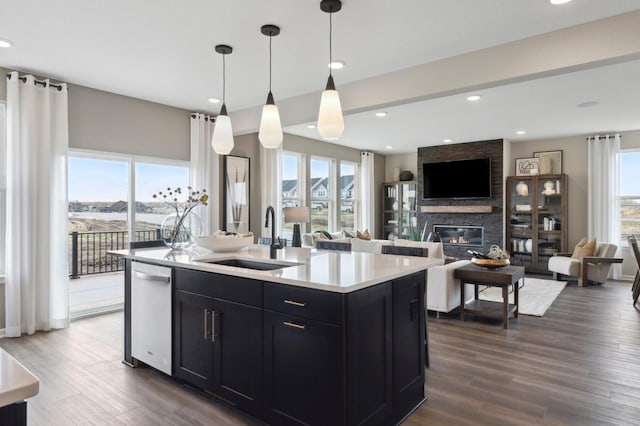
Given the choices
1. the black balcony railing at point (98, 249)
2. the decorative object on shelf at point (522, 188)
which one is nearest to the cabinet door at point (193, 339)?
the black balcony railing at point (98, 249)

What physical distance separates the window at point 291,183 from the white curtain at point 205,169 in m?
1.86

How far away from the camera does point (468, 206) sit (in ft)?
27.5

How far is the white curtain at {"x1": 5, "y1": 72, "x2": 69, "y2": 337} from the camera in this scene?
395 cm

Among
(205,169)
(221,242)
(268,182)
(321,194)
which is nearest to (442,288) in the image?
(221,242)

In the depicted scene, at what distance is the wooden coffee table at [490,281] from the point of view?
13.8 feet

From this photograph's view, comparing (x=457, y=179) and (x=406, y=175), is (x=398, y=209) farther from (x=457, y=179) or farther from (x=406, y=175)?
(x=457, y=179)

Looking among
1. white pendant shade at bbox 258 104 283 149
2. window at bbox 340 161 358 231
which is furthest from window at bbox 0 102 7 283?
window at bbox 340 161 358 231

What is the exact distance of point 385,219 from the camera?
10.1m

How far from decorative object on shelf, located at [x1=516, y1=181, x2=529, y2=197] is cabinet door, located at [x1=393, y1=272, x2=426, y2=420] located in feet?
21.1

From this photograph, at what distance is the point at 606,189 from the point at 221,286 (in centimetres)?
779

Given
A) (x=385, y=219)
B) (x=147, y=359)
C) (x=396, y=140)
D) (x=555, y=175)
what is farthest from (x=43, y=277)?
(x=555, y=175)

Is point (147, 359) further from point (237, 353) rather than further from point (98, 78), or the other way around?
point (98, 78)

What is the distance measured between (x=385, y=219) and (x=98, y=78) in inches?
290

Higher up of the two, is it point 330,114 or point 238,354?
point 330,114
